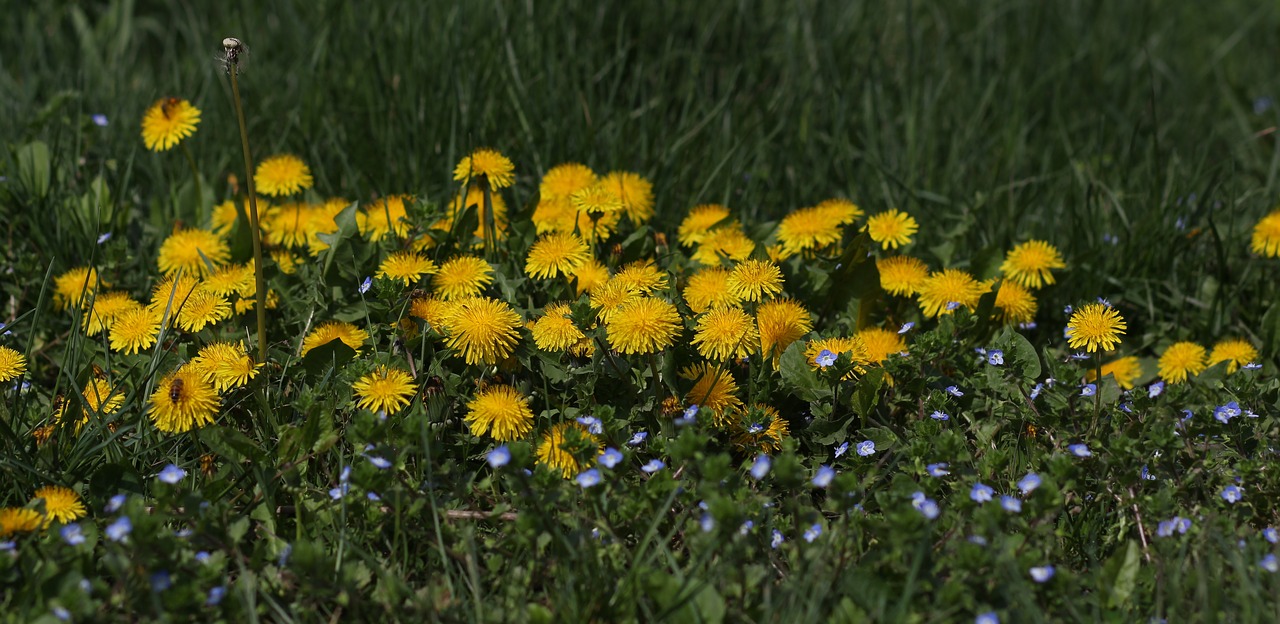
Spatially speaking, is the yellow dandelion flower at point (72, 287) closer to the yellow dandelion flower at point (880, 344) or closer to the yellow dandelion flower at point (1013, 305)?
the yellow dandelion flower at point (880, 344)

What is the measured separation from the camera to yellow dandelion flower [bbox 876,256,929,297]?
8.88 ft

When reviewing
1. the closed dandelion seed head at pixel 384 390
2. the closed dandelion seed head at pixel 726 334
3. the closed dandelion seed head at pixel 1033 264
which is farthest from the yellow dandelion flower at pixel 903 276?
the closed dandelion seed head at pixel 384 390

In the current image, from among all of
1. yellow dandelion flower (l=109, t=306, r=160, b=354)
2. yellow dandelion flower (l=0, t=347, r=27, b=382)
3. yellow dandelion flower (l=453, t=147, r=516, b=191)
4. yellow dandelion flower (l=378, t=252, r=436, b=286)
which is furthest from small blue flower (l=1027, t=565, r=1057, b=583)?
yellow dandelion flower (l=0, t=347, r=27, b=382)

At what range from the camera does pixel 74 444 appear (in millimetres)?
2242

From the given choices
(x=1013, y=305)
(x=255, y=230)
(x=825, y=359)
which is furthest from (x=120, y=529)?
(x=1013, y=305)

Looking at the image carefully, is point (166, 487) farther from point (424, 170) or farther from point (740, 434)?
point (424, 170)

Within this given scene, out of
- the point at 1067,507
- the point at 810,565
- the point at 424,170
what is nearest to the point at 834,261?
the point at 1067,507

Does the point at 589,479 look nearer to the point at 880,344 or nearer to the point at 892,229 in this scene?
the point at 880,344

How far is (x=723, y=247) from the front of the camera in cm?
275

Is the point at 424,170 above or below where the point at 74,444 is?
above

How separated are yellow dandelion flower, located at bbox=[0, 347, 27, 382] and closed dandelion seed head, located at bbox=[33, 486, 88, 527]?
314 millimetres

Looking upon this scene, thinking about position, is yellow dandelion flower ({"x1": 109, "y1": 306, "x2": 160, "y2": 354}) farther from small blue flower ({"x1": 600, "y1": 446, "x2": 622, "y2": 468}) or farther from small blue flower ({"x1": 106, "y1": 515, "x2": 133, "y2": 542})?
small blue flower ({"x1": 600, "y1": 446, "x2": 622, "y2": 468})

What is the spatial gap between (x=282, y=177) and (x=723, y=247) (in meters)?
1.11

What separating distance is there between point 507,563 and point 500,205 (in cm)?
110
